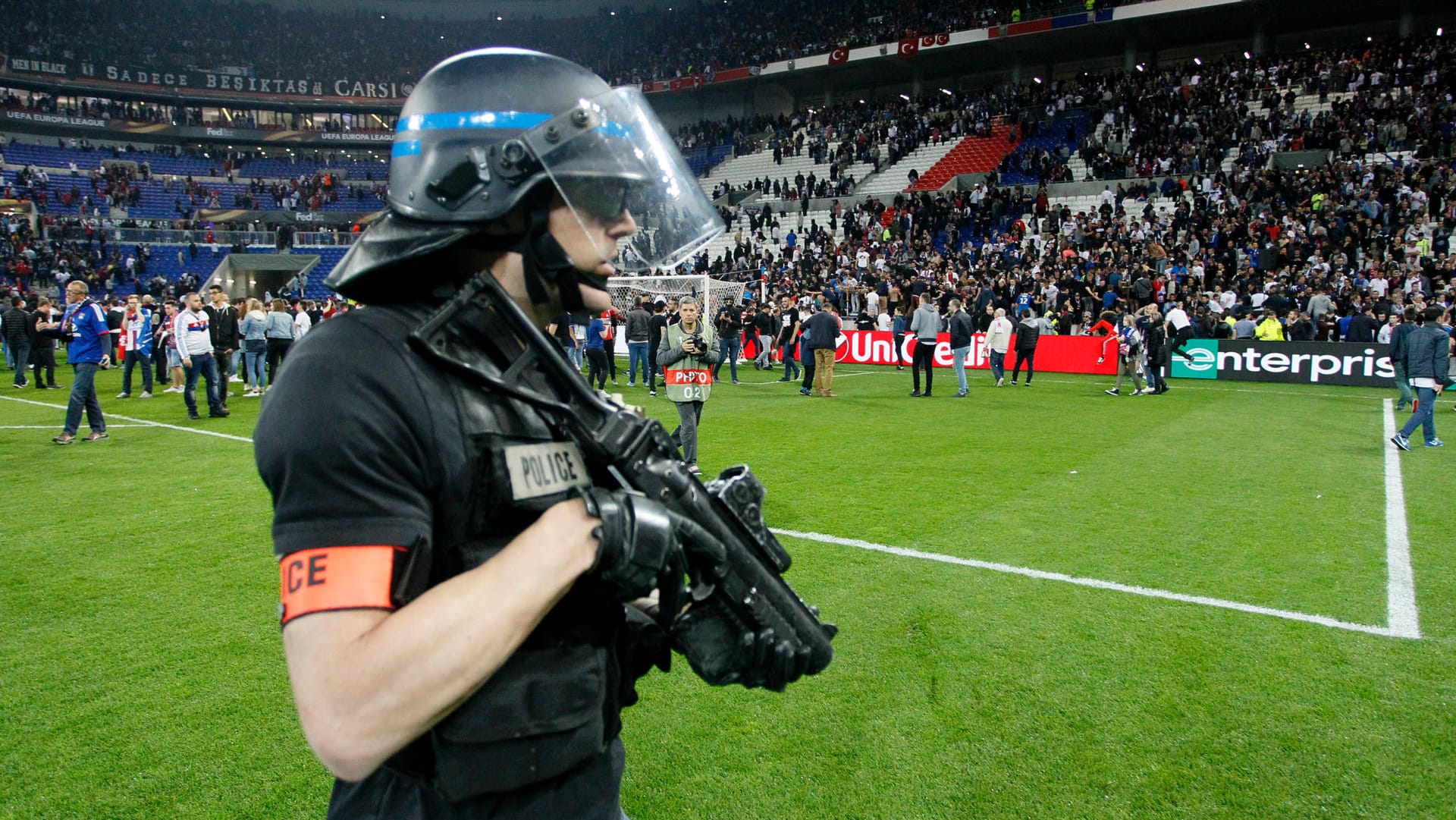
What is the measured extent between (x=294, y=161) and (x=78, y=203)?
14.2 m

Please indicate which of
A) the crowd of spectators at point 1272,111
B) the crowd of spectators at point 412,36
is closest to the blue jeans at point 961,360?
the crowd of spectators at point 1272,111

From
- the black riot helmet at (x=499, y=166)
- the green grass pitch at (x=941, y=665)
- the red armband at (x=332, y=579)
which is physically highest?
the black riot helmet at (x=499, y=166)

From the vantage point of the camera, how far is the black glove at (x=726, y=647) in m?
1.52

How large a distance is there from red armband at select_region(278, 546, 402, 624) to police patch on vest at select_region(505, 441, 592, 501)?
0.22 meters

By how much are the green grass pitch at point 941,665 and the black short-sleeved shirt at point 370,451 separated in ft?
0.19

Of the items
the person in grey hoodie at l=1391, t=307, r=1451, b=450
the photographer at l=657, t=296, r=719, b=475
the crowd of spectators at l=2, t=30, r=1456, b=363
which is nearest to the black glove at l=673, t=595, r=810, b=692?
the photographer at l=657, t=296, r=719, b=475

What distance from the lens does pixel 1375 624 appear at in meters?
4.88

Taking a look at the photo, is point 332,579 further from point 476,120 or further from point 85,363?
point 85,363

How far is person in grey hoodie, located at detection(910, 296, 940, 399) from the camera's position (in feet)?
53.7

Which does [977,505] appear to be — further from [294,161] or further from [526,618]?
[294,161]

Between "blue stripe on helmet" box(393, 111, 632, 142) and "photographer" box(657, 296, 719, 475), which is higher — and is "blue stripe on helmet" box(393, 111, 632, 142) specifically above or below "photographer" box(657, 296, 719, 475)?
above

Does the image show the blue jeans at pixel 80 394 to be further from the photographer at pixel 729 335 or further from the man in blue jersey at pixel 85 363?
the photographer at pixel 729 335

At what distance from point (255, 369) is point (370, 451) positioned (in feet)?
57.4

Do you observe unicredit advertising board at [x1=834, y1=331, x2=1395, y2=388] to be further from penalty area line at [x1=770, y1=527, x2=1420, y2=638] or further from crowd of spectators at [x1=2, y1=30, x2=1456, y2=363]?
penalty area line at [x1=770, y1=527, x2=1420, y2=638]
